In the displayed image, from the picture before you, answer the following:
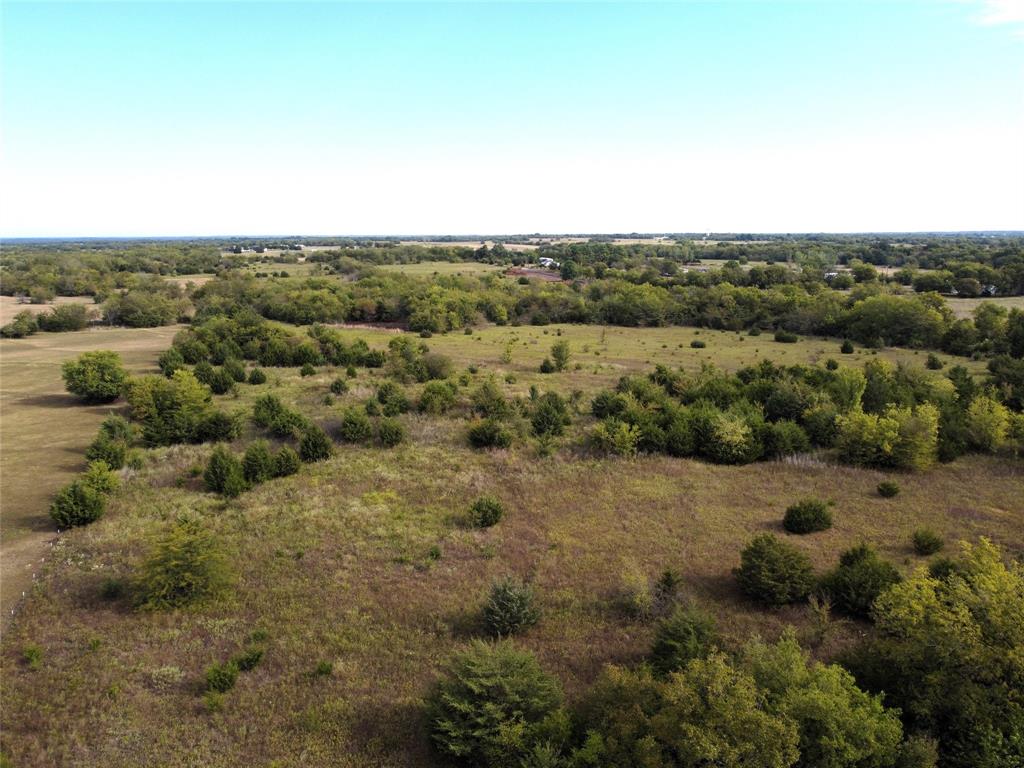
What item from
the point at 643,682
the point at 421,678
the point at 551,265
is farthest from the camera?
the point at 551,265

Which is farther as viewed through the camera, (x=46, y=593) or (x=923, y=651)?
(x=46, y=593)

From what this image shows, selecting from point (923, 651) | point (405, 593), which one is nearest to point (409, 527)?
point (405, 593)

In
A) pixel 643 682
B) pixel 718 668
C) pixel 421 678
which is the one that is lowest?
pixel 421 678

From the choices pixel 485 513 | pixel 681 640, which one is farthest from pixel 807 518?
pixel 485 513

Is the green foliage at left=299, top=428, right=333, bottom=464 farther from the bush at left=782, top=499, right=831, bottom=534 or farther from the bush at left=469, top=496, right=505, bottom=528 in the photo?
the bush at left=782, top=499, right=831, bottom=534

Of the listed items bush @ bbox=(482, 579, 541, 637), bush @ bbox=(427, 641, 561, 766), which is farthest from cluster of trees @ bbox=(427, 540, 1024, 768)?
bush @ bbox=(482, 579, 541, 637)

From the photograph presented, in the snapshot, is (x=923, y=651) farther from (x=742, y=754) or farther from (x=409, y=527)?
(x=409, y=527)
